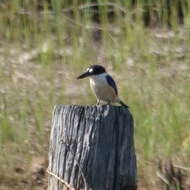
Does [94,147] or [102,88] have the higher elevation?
[102,88]

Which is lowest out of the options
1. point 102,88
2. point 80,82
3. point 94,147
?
point 94,147

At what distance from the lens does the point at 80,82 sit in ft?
25.4

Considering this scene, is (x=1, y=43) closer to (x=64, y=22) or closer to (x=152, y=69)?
(x=64, y=22)

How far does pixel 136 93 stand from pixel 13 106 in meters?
1.10

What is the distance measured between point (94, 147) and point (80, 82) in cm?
380

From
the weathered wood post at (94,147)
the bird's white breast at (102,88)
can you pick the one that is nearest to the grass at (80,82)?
the bird's white breast at (102,88)

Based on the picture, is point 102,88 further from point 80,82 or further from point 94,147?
point 80,82

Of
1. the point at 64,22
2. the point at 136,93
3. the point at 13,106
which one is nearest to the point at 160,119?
the point at 136,93

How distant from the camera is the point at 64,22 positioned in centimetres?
840

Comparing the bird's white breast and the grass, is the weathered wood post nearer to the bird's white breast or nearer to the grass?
the bird's white breast

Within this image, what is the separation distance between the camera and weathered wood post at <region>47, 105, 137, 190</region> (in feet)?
12.9

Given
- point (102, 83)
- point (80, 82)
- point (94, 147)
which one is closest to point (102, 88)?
point (102, 83)

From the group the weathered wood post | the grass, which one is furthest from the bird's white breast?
the weathered wood post

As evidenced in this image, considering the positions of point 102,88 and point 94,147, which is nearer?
point 94,147
